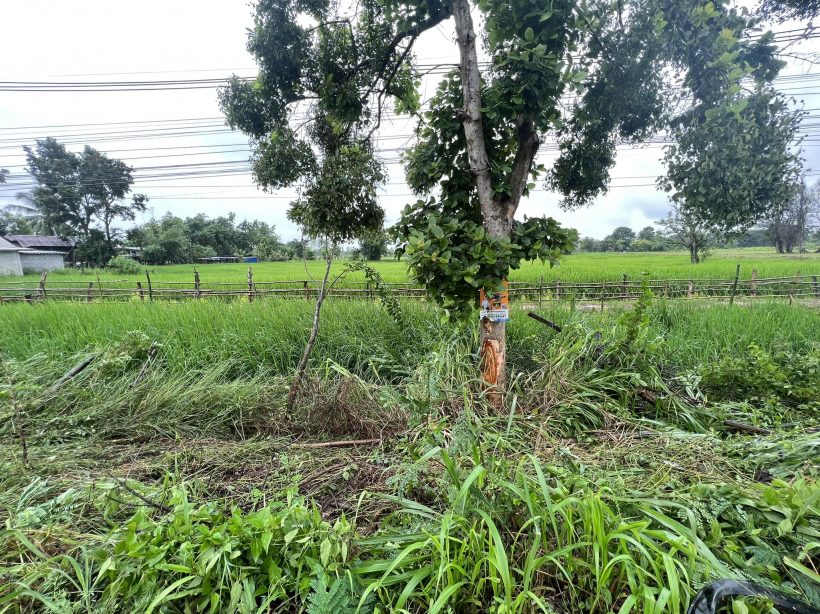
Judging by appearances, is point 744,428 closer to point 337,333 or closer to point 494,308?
point 494,308

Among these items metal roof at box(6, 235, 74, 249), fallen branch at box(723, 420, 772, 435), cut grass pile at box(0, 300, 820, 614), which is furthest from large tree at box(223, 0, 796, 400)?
metal roof at box(6, 235, 74, 249)

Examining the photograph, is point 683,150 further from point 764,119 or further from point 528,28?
point 528,28

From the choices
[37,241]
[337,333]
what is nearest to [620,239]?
[337,333]

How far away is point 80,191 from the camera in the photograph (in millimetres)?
32688

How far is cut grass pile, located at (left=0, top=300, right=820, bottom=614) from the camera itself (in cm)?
112

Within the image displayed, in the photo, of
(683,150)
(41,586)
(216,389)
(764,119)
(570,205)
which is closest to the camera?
(41,586)

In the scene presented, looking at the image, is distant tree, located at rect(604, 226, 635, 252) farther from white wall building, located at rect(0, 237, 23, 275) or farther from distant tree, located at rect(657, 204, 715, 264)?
white wall building, located at rect(0, 237, 23, 275)

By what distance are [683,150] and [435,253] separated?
1.64m

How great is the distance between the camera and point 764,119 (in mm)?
1992

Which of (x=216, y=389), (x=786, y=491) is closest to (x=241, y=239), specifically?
(x=216, y=389)

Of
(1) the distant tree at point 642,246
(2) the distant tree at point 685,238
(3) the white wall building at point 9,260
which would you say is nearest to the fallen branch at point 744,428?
Answer: (2) the distant tree at point 685,238

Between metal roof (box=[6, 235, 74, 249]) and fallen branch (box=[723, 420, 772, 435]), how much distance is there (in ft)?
153

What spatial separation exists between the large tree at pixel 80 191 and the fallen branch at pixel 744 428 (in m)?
39.9

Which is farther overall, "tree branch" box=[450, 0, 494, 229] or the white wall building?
the white wall building
